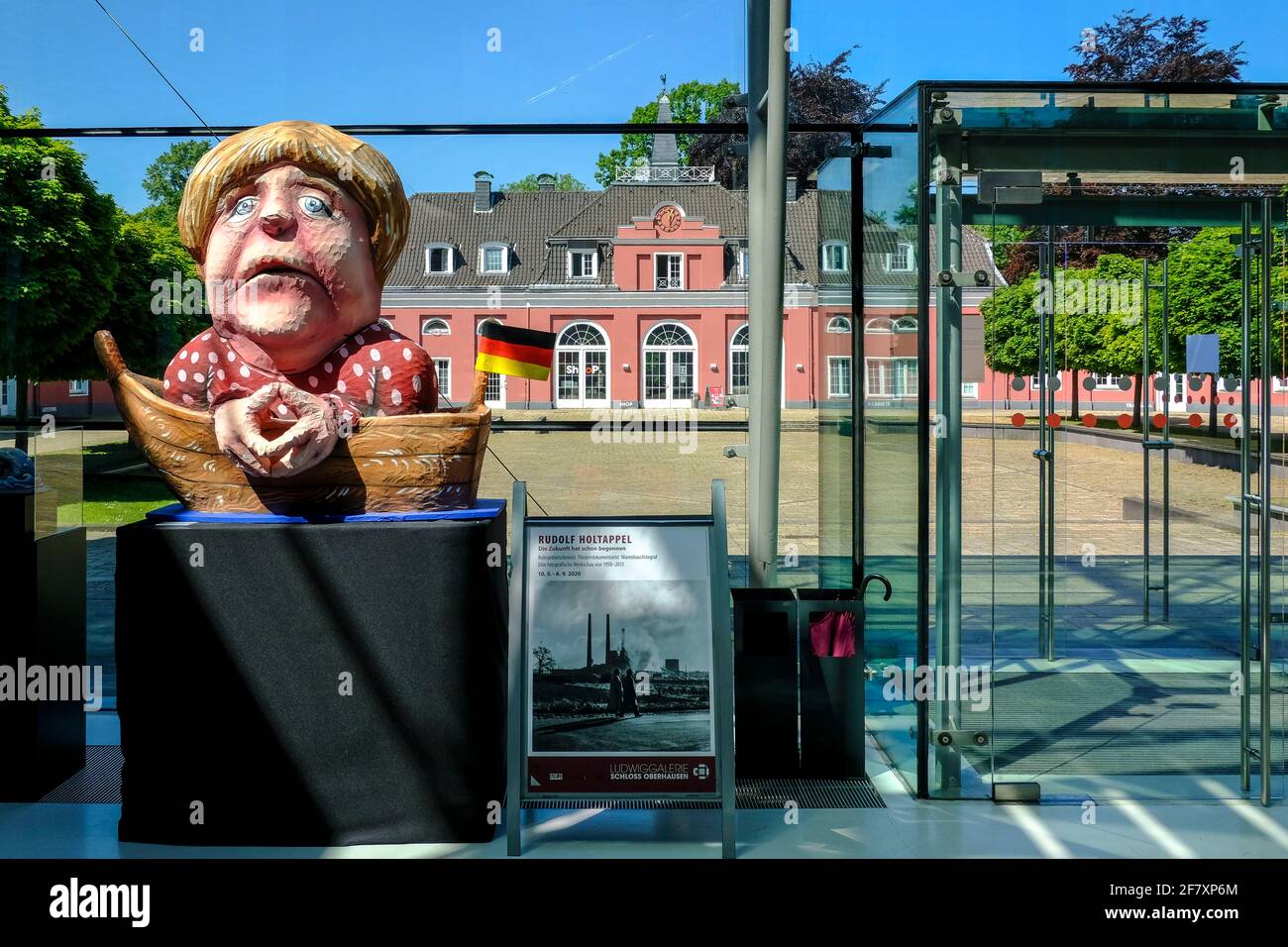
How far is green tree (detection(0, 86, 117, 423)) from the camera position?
528 centimetres

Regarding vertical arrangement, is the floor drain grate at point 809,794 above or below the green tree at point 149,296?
below

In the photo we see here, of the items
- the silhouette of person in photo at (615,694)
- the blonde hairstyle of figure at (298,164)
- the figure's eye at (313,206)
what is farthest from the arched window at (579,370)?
the silhouette of person in photo at (615,694)

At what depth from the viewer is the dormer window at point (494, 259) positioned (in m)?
5.43

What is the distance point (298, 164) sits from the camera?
13.1ft

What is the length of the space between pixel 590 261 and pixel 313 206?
1882 millimetres

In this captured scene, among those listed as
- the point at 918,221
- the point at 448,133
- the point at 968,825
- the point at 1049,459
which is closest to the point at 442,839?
the point at 968,825

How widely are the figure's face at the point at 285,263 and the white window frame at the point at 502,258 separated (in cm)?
137

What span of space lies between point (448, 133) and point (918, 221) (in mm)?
2185

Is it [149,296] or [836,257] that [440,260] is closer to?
[149,296]

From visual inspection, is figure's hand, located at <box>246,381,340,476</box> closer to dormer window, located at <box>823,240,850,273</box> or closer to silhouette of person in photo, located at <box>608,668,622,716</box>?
silhouette of person in photo, located at <box>608,668,622,716</box>

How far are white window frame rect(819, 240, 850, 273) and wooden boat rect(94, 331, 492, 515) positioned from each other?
190 cm
